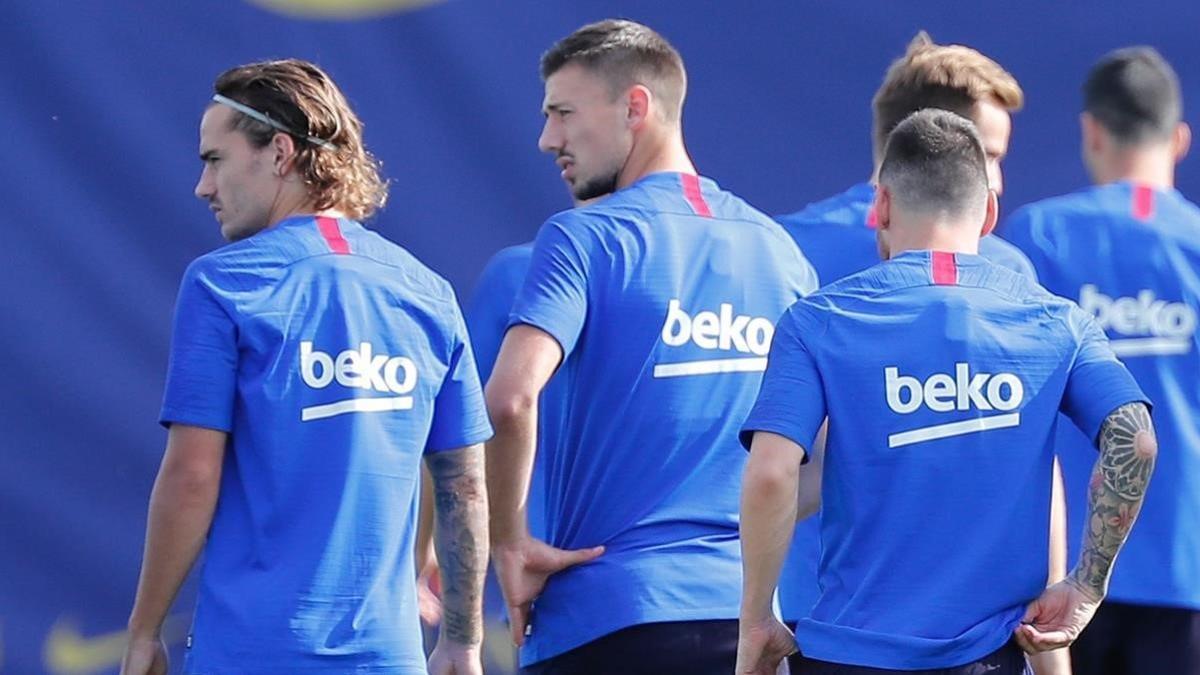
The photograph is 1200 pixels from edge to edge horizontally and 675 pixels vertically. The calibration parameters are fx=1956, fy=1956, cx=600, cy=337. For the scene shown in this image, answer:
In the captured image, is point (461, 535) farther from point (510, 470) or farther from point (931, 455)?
point (931, 455)

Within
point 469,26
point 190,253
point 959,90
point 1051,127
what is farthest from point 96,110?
point 1051,127

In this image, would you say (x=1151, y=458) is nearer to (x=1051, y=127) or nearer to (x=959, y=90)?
(x=959, y=90)

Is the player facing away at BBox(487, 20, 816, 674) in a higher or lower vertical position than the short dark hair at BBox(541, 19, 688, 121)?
lower

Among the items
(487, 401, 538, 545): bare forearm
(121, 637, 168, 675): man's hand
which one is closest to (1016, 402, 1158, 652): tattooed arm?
(487, 401, 538, 545): bare forearm

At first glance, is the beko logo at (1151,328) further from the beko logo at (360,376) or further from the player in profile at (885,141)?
the beko logo at (360,376)

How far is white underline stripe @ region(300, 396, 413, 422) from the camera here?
2.94 m

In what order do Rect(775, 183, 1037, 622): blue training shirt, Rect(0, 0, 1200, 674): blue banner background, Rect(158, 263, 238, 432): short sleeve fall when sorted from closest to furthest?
1. Rect(158, 263, 238, 432): short sleeve
2. Rect(775, 183, 1037, 622): blue training shirt
3. Rect(0, 0, 1200, 674): blue banner background

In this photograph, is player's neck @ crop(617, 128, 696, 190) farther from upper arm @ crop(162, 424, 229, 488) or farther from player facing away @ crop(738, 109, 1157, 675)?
upper arm @ crop(162, 424, 229, 488)

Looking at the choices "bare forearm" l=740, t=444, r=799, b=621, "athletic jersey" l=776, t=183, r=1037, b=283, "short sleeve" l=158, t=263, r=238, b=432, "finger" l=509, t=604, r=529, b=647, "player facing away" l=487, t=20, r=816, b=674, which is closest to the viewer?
"bare forearm" l=740, t=444, r=799, b=621

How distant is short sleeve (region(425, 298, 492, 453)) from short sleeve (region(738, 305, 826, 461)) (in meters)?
0.55

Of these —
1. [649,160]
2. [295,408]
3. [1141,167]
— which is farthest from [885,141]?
[295,408]

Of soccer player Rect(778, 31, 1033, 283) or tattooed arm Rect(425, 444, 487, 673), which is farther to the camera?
soccer player Rect(778, 31, 1033, 283)

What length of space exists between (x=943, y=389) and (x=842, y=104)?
216 cm

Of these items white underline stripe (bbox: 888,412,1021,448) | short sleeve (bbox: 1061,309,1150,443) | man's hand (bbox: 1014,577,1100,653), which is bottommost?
man's hand (bbox: 1014,577,1100,653)
